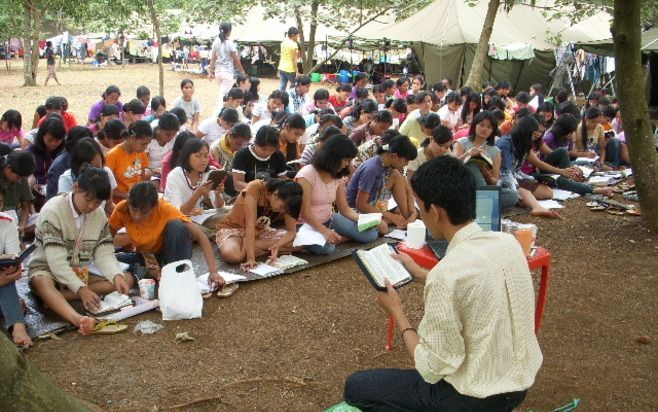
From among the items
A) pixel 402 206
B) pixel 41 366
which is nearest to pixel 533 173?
pixel 402 206

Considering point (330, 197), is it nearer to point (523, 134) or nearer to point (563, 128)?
point (523, 134)

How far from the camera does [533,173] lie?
8172mm

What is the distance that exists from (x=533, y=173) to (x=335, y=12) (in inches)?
311

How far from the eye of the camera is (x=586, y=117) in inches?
374

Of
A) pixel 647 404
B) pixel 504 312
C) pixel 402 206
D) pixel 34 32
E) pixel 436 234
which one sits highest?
pixel 34 32

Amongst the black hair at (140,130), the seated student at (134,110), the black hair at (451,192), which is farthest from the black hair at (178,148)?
the black hair at (451,192)

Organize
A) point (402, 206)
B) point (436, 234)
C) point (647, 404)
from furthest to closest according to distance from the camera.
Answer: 1. point (402, 206)
2. point (647, 404)
3. point (436, 234)

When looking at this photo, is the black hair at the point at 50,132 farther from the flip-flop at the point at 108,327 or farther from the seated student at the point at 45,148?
the flip-flop at the point at 108,327

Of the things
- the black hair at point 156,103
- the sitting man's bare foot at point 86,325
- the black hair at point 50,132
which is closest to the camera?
the sitting man's bare foot at point 86,325

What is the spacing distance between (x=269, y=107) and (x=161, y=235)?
493 centimetres

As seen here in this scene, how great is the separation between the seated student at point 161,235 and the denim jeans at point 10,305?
94cm

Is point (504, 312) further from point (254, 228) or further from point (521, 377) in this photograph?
point (254, 228)

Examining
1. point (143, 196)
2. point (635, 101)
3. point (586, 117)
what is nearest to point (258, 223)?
point (143, 196)

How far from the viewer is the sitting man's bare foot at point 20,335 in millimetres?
3879
